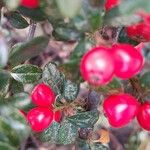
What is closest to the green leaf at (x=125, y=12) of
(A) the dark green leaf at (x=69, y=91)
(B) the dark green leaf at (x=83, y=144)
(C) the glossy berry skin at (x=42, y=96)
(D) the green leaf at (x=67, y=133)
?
(C) the glossy berry skin at (x=42, y=96)

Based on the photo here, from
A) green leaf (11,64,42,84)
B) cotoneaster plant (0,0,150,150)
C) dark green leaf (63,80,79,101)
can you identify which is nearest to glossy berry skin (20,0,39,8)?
cotoneaster plant (0,0,150,150)

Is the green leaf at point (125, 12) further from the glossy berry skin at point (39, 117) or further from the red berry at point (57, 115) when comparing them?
the red berry at point (57, 115)

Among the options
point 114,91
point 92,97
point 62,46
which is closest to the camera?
point 114,91

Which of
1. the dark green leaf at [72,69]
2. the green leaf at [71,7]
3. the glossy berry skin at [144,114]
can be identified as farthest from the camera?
the glossy berry skin at [144,114]

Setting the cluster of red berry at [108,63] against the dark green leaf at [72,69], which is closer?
the cluster of red berry at [108,63]

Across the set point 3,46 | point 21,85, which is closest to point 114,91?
point 3,46

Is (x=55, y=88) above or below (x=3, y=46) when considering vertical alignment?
below

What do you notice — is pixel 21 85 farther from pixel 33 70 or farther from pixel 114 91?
pixel 114 91

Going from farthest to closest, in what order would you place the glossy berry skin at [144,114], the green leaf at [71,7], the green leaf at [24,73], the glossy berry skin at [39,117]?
the green leaf at [24,73] → the glossy berry skin at [39,117] → the glossy berry skin at [144,114] → the green leaf at [71,7]
